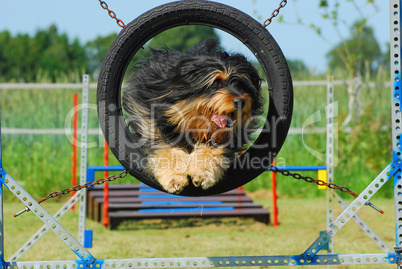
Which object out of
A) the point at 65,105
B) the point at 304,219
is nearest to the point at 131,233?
the point at 304,219

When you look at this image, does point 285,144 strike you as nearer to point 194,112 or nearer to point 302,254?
point 302,254

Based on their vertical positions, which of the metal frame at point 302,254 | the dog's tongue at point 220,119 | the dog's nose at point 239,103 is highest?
the dog's nose at point 239,103

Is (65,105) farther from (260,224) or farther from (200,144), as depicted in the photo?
(200,144)

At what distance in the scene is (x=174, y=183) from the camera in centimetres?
301

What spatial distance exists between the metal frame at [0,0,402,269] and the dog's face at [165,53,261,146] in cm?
77

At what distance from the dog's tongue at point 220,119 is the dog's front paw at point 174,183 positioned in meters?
0.40

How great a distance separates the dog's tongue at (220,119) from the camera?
310 centimetres

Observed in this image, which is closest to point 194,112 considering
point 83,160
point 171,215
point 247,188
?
point 83,160

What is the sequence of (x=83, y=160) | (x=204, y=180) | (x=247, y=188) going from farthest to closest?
(x=247, y=188) < (x=83, y=160) < (x=204, y=180)

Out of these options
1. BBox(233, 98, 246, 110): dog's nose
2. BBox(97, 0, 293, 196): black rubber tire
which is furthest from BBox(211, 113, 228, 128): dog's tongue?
BBox(97, 0, 293, 196): black rubber tire

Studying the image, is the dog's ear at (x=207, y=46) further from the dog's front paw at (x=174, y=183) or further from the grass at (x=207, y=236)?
the grass at (x=207, y=236)

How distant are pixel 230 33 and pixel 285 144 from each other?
20.0 feet

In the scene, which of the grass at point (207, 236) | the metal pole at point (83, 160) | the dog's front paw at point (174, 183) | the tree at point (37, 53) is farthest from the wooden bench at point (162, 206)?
the tree at point (37, 53)

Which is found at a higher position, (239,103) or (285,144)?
(239,103)
